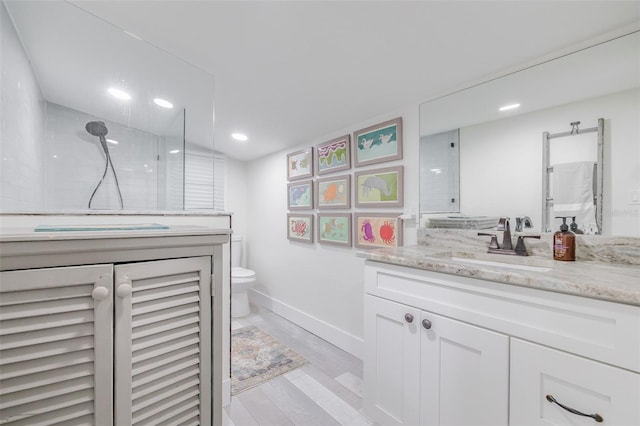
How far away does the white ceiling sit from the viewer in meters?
1.08

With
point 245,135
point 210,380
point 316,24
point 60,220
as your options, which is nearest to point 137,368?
point 210,380

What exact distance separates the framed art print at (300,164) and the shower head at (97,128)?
1658mm

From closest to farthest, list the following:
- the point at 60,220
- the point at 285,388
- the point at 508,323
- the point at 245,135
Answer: the point at 508,323 < the point at 60,220 < the point at 285,388 < the point at 245,135

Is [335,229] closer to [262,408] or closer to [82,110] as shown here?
[262,408]

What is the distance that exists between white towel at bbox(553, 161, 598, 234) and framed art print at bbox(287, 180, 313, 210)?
6.19 feet

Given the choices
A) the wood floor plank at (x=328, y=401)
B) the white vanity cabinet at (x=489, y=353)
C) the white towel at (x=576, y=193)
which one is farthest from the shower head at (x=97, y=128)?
the white towel at (x=576, y=193)

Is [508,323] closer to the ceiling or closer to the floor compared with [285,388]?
closer to the ceiling

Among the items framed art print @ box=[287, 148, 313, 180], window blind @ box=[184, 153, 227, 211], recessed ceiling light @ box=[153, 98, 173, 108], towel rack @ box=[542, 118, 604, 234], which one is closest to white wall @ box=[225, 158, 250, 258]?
framed art print @ box=[287, 148, 313, 180]

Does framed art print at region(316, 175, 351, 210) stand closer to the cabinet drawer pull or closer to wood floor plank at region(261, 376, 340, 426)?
wood floor plank at region(261, 376, 340, 426)

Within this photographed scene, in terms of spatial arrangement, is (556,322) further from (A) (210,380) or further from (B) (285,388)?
(B) (285,388)

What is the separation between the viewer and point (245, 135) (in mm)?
2689

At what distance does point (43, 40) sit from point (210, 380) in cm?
183

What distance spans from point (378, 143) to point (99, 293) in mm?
1915

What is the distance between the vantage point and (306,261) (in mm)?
2785
